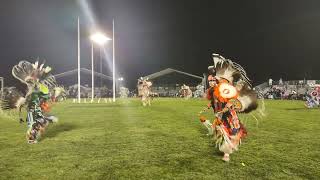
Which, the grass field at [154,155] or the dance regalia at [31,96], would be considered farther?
the dance regalia at [31,96]

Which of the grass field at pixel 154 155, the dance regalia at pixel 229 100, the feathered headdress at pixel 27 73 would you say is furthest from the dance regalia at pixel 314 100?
the feathered headdress at pixel 27 73

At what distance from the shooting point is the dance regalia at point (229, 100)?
11.3 meters

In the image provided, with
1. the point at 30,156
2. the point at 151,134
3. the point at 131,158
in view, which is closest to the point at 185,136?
the point at 151,134

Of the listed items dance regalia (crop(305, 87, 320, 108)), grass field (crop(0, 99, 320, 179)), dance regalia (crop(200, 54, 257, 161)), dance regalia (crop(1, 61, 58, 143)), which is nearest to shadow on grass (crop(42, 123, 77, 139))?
grass field (crop(0, 99, 320, 179))

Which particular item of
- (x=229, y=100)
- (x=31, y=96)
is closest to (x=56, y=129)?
(x=31, y=96)

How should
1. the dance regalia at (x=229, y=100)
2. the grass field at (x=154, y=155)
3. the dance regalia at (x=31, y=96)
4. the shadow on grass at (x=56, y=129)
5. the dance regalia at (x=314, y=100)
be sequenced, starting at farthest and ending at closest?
the dance regalia at (x=314, y=100) → the shadow on grass at (x=56, y=129) → the dance regalia at (x=31, y=96) → the dance regalia at (x=229, y=100) → the grass field at (x=154, y=155)

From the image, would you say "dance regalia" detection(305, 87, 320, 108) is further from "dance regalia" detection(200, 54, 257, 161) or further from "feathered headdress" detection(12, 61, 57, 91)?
"feathered headdress" detection(12, 61, 57, 91)

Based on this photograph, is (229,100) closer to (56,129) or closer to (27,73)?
(27,73)

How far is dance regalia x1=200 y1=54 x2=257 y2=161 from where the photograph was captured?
11281mm

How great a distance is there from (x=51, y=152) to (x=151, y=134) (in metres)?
5.19

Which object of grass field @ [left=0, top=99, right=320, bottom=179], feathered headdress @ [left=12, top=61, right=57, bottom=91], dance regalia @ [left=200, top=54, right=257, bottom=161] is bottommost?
grass field @ [left=0, top=99, right=320, bottom=179]

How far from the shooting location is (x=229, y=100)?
37.3ft

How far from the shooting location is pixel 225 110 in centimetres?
1126

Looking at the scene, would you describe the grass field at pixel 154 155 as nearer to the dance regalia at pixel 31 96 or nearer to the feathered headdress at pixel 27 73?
the dance regalia at pixel 31 96
